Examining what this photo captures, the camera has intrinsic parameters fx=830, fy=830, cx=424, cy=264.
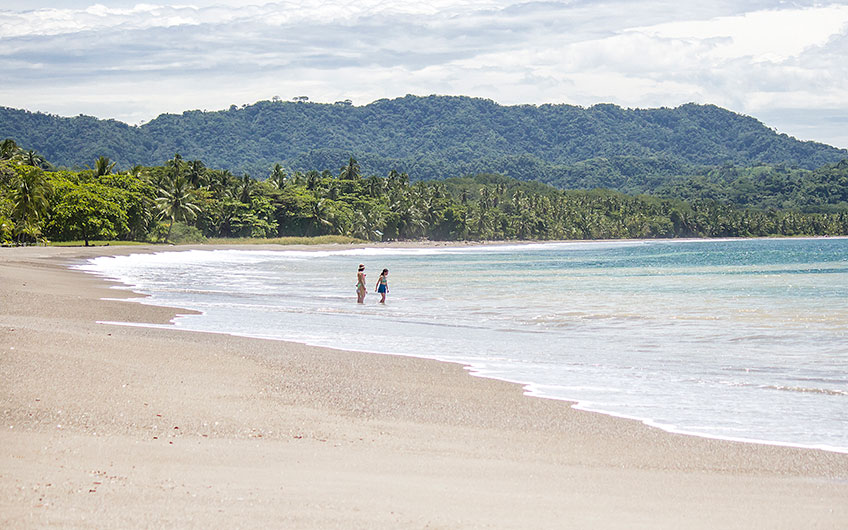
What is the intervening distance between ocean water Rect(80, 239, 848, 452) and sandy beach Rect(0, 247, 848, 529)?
3.97 ft

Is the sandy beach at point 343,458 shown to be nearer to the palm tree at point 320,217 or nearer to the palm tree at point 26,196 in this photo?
the palm tree at point 26,196

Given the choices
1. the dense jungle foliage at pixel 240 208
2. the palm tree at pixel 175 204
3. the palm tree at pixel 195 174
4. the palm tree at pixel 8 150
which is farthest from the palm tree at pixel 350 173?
the palm tree at pixel 8 150

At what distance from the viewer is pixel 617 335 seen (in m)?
17.7

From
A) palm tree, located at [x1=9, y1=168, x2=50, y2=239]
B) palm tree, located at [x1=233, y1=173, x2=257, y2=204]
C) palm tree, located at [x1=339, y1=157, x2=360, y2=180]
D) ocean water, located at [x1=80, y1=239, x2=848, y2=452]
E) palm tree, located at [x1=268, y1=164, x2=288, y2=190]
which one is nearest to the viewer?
ocean water, located at [x1=80, y1=239, x2=848, y2=452]

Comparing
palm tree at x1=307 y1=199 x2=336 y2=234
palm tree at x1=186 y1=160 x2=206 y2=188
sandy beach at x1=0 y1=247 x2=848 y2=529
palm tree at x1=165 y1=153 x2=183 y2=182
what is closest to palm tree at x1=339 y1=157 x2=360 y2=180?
palm tree at x1=307 y1=199 x2=336 y2=234

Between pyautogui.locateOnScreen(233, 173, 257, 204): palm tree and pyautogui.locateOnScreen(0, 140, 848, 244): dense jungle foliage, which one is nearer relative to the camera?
pyautogui.locateOnScreen(0, 140, 848, 244): dense jungle foliage

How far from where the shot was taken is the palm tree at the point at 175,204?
3570 inches

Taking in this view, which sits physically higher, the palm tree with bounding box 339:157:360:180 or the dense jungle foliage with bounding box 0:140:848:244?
the palm tree with bounding box 339:157:360:180

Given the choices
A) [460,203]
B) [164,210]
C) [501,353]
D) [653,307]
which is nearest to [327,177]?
[460,203]

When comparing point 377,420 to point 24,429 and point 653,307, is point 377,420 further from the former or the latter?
point 653,307

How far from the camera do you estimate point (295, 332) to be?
16625mm

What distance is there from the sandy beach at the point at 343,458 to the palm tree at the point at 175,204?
83141 millimetres

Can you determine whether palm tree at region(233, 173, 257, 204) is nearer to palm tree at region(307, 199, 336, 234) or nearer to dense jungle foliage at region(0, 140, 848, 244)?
dense jungle foliage at region(0, 140, 848, 244)

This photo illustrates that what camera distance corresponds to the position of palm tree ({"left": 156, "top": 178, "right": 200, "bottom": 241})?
9069 centimetres
